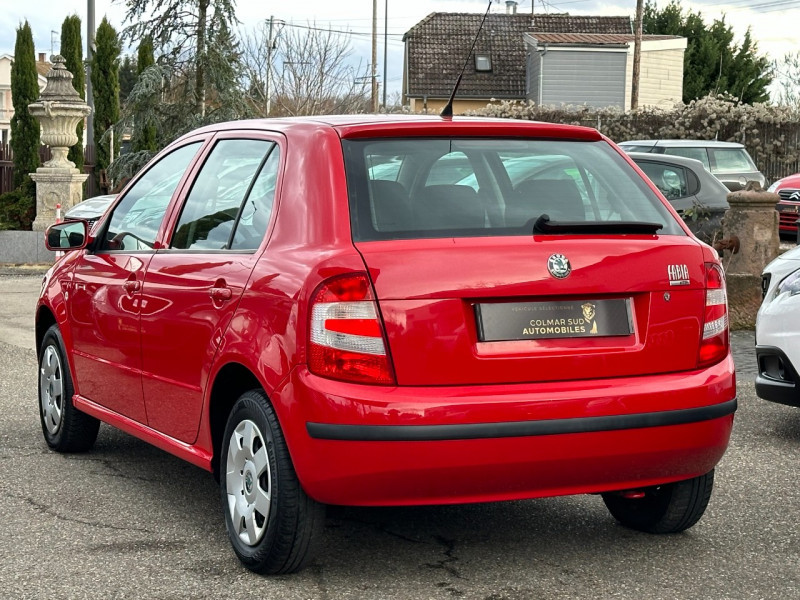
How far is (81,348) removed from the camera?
6.34 m

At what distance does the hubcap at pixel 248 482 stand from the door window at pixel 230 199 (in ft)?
2.29

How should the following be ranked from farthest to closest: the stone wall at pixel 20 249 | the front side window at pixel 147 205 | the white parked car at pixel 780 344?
the stone wall at pixel 20 249, the white parked car at pixel 780 344, the front side window at pixel 147 205

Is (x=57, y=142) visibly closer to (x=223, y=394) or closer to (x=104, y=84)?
(x=104, y=84)

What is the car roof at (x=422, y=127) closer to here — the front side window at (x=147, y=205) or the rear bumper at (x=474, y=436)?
the front side window at (x=147, y=205)

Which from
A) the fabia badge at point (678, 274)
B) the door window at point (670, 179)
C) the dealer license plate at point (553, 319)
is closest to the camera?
the dealer license plate at point (553, 319)

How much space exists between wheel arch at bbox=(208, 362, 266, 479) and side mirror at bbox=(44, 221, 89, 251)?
1.64 meters

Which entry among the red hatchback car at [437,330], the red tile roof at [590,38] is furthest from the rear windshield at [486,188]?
the red tile roof at [590,38]

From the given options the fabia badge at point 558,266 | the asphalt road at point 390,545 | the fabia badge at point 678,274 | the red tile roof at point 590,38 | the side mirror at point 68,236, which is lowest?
the asphalt road at point 390,545

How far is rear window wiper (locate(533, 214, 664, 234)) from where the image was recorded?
14.8 ft

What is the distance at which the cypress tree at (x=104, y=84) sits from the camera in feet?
92.5

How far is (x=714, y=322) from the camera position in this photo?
4.71 metres

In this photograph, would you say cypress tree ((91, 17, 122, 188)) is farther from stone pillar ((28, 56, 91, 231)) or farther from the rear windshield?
the rear windshield

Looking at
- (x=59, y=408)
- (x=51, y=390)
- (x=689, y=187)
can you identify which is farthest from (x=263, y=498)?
(x=689, y=187)

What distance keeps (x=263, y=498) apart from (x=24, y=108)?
75.5 ft
